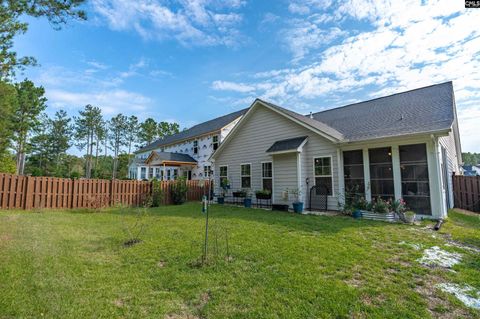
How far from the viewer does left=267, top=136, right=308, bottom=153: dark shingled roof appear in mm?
10002

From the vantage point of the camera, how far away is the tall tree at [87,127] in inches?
1385

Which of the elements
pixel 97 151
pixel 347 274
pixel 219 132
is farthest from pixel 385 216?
pixel 97 151

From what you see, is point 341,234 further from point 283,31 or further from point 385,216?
point 283,31

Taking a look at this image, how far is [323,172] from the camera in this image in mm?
9805

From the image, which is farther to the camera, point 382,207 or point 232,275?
point 382,207

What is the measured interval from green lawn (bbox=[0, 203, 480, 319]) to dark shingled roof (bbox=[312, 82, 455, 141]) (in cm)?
372

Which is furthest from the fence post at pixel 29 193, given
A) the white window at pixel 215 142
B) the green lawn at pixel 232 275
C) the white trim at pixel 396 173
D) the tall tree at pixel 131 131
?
the tall tree at pixel 131 131

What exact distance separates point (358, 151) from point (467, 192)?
7.15 meters

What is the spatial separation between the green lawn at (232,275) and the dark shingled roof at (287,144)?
4.94m

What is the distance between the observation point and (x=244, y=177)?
1287cm

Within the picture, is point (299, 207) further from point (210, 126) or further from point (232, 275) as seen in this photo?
point (210, 126)

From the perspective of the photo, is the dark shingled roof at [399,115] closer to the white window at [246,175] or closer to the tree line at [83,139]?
the white window at [246,175]

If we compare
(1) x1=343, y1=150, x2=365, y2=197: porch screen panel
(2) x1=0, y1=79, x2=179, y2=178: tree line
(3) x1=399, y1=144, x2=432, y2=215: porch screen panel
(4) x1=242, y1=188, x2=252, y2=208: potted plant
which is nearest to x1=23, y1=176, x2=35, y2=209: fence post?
(4) x1=242, y1=188, x2=252, y2=208: potted plant

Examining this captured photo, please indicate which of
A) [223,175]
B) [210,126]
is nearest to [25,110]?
[210,126]
